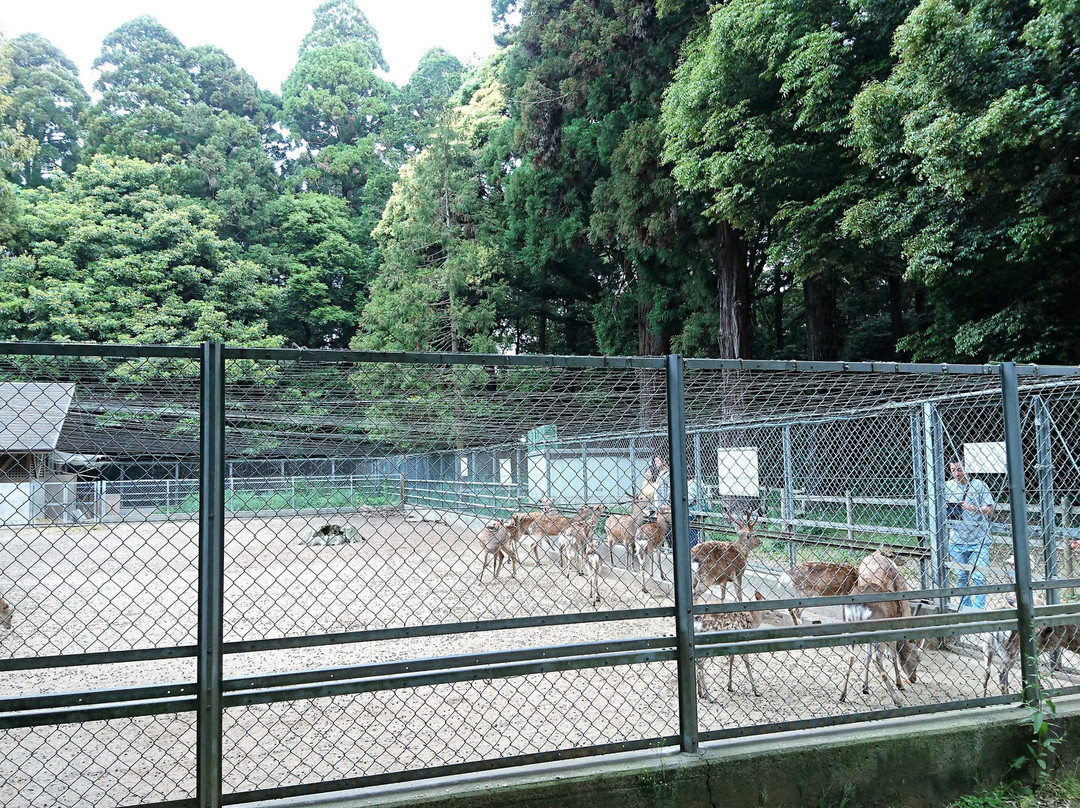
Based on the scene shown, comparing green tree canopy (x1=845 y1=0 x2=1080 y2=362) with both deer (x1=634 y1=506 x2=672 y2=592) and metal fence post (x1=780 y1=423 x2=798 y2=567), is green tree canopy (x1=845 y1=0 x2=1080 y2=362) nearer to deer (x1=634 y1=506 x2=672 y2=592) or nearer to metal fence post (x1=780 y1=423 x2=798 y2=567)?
metal fence post (x1=780 y1=423 x2=798 y2=567)

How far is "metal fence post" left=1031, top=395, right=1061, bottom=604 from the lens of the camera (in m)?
3.88

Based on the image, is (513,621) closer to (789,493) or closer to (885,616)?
(885,616)

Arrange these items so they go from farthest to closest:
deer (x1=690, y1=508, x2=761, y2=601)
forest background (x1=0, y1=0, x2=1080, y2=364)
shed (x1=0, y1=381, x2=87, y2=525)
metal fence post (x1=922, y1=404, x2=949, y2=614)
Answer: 1. forest background (x1=0, y1=0, x2=1080, y2=364)
2. deer (x1=690, y1=508, x2=761, y2=601)
3. metal fence post (x1=922, y1=404, x2=949, y2=614)
4. shed (x1=0, y1=381, x2=87, y2=525)

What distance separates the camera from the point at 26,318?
25109mm

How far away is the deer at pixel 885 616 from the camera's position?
15.8 ft

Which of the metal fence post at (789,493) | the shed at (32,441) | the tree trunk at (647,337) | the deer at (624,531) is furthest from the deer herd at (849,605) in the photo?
the tree trunk at (647,337)

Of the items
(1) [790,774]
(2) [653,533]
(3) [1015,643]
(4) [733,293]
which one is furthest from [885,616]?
(4) [733,293]

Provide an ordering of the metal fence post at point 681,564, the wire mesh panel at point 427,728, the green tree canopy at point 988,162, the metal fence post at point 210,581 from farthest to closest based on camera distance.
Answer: the green tree canopy at point 988,162
the wire mesh panel at point 427,728
the metal fence post at point 681,564
the metal fence post at point 210,581

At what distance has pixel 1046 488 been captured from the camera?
4.12m

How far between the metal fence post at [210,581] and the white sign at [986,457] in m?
4.21

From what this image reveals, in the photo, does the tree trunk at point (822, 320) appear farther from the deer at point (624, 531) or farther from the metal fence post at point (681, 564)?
the metal fence post at point (681, 564)

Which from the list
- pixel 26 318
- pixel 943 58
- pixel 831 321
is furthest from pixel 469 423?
pixel 26 318

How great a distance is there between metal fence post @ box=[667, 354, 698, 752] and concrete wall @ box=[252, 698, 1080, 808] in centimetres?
14

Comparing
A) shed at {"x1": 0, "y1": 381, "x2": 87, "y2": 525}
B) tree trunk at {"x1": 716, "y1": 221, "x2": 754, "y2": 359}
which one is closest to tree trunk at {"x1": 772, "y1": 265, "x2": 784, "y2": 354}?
tree trunk at {"x1": 716, "y1": 221, "x2": 754, "y2": 359}
